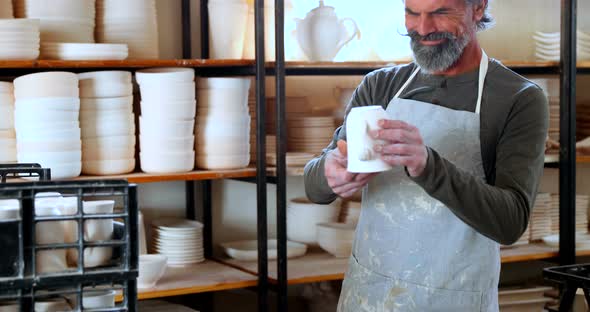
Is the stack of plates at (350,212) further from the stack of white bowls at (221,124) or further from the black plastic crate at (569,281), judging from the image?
the black plastic crate at (569,281)

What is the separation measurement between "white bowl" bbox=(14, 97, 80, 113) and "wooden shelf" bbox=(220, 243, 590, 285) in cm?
102

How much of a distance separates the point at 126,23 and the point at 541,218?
84.4 inches

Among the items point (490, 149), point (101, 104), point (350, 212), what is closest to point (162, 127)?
point (101, 104)

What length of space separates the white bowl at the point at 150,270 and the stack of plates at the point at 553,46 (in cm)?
202

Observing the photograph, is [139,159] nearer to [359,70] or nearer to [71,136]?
[71,136]

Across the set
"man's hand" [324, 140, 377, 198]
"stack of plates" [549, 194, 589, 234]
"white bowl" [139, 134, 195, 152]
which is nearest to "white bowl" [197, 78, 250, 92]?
"white bowl" [139, 134, 195, 152]

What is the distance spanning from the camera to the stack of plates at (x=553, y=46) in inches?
156

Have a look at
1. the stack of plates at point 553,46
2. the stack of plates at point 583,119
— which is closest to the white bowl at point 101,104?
the stack of plates at point 553,46

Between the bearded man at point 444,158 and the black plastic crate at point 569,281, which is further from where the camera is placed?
the black plastic crate at point 569,281

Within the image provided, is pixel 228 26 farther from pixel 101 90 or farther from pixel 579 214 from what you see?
pixel 579 214

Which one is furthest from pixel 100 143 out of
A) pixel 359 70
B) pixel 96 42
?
pixel 359 70

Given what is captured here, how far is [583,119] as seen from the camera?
4.20m

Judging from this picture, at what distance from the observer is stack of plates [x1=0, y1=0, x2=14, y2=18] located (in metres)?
3.20

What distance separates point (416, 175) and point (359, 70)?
2.08 meters
